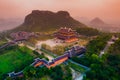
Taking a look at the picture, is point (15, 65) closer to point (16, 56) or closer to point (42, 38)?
point (16, 56)

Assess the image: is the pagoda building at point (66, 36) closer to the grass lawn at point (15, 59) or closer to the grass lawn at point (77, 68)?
the grass lawn at point (15, 59)

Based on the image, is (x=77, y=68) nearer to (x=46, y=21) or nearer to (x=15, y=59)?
(x=15, y=59)

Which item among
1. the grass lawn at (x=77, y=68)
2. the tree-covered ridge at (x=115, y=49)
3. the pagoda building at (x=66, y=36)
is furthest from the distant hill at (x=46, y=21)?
the grass lawn at (x=77, y=68)

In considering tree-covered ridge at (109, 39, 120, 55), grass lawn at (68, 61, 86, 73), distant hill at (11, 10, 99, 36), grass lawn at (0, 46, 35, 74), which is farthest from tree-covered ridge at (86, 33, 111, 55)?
distant hill at (11, 10, 99, 36)

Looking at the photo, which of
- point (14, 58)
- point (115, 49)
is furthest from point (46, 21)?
point (115, 49)

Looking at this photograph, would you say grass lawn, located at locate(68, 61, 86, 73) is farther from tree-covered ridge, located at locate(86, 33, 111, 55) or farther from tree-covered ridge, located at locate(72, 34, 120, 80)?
tree-covered ridge, located at locate(86, 33, 111, 55)

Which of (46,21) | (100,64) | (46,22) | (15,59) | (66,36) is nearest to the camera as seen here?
(100,64)

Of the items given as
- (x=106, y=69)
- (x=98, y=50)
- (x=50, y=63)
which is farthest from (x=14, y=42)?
(x=106, y=69)
